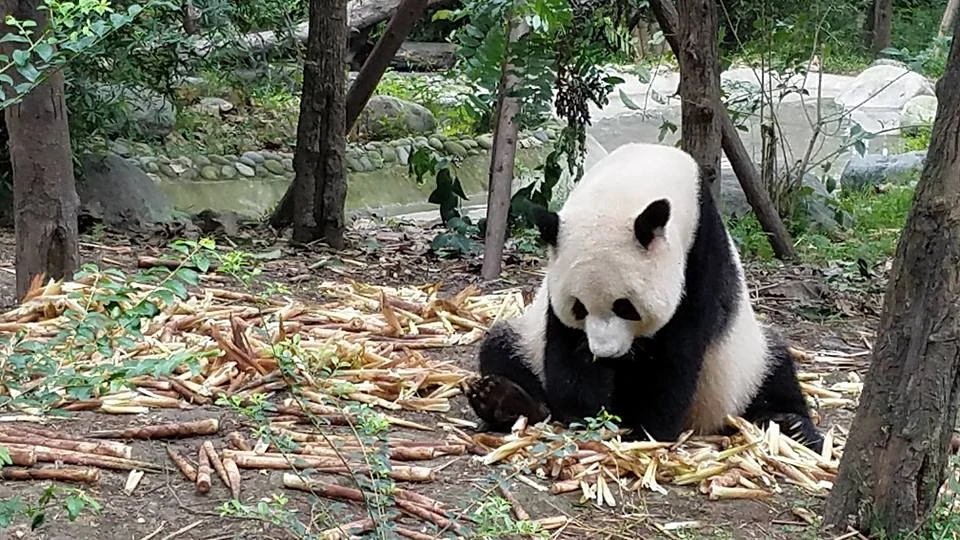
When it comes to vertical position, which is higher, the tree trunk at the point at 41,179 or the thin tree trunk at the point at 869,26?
the thin tree trunk at the point at 869,26

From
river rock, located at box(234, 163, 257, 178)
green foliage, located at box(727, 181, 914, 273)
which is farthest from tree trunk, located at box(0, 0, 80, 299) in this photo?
river rock, located at box(234, 163, 257, 178)

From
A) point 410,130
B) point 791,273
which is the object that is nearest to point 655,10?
point 791,273

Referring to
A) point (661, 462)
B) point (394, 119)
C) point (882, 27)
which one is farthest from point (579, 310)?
point (882, 27)

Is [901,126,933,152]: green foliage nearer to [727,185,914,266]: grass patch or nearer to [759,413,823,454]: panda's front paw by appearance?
[727,185,914,266]: grass patch

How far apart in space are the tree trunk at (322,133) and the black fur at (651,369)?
3.69 metres

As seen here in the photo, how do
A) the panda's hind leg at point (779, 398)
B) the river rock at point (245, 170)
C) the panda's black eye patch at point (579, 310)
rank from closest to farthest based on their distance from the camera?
the panda's black eye patch at point (579, 310), the panda's hind leg at point (779, 398), the river rock at point (245, 170)

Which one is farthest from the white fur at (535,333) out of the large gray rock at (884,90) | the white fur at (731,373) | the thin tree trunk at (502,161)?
the large gray rock at (884,90)

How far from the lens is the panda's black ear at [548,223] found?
364cm

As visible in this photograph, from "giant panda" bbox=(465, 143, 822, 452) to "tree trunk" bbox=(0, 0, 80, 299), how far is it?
209 cm

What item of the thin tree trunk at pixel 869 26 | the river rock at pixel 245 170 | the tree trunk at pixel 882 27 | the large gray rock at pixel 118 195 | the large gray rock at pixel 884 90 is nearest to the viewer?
the large gray rock at pixel 118 195

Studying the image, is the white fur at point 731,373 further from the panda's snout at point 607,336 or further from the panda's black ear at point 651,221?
the panda's black ear at point 651,221

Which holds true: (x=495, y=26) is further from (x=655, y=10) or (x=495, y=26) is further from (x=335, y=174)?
(x=335, y=174)

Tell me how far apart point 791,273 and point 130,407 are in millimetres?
4860

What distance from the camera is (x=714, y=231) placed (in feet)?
12.8
